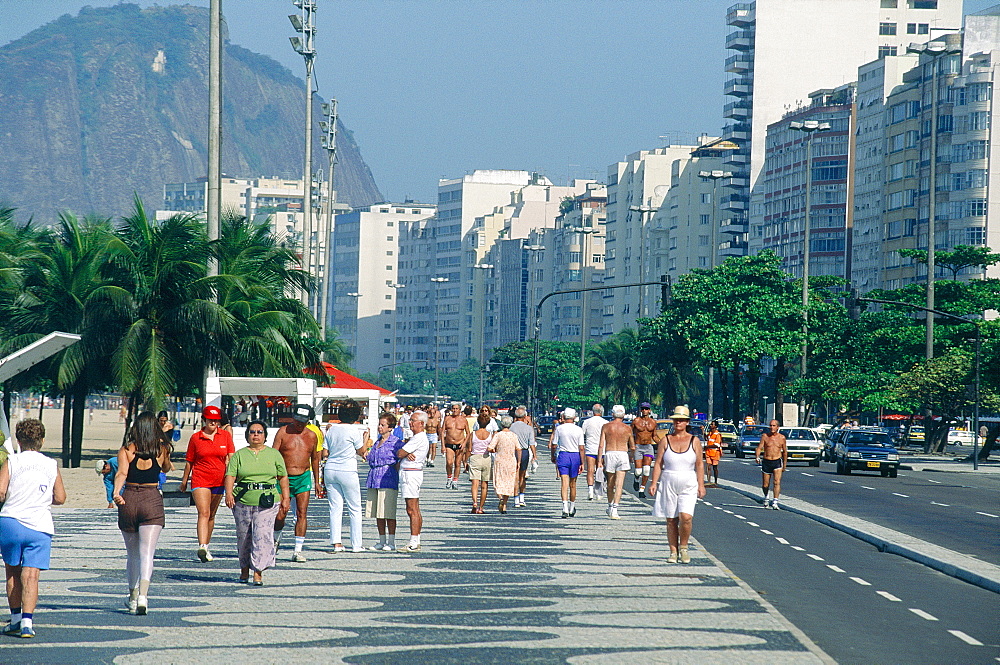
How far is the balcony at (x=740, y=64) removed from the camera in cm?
14900

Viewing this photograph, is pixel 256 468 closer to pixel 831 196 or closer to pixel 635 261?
pixel 831 196

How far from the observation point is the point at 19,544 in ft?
35.0

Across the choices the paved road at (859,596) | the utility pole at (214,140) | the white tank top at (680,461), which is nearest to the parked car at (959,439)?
the utility pole at (214,140)

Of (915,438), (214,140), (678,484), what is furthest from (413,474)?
(915,438)

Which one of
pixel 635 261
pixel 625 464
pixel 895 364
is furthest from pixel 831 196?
pixel 625 464

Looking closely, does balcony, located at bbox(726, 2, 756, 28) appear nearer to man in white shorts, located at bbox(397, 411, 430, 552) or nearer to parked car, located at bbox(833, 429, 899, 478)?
parked car, located at bbox(833, 429, 899, 478)

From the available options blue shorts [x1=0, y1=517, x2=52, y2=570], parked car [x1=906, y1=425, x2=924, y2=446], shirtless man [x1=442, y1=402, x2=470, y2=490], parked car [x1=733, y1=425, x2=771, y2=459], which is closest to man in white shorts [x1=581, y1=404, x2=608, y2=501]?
shirtless man [x1=442, y1=402, x2=470, y2=490]

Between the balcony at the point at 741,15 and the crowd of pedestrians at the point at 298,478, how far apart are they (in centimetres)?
12429

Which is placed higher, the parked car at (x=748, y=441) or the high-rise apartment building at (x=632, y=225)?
the high-rise apartment building at (x=632, y=225)

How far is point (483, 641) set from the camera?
10461 millimetres

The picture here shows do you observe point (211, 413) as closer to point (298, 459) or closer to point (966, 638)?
point (298, 459)

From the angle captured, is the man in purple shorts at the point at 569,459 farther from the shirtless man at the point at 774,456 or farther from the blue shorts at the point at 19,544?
the blue shorts at the point at 19,544

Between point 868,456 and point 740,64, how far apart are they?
358 feet

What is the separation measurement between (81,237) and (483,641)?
31.9 m
